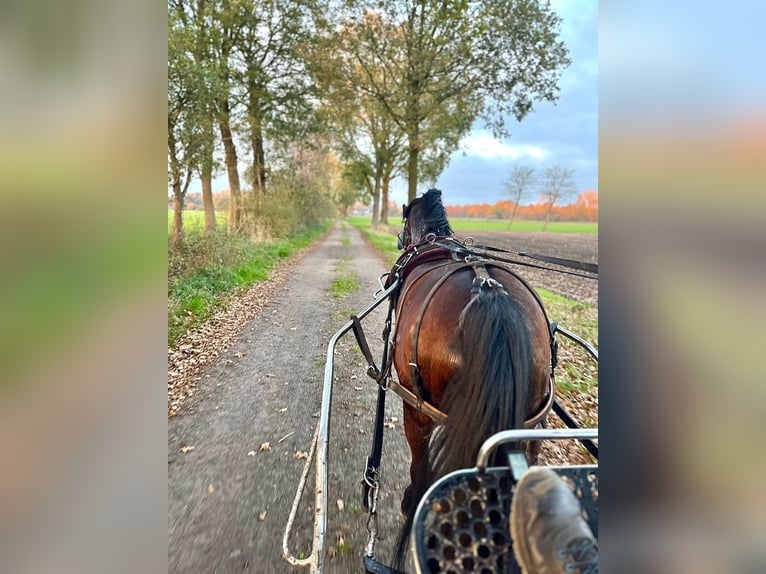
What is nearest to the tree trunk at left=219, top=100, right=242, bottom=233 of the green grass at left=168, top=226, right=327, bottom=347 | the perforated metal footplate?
the green grass at left=168, top=226, right=327, bottom=347

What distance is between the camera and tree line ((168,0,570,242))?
162 centimetres

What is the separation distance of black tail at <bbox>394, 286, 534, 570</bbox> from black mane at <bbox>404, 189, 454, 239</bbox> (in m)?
1.33

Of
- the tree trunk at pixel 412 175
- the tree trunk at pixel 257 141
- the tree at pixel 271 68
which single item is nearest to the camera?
the tree at pixel 271 68

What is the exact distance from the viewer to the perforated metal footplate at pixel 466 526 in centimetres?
66

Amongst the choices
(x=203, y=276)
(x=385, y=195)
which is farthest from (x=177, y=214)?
(x=385, y=195)

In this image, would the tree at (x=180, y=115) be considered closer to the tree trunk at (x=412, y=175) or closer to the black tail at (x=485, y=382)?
the black tail at (x=485, y=382)

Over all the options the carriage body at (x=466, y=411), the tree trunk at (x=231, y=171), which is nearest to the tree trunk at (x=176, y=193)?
the tree trunk at (x=231, y=171)

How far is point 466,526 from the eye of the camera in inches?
26.9

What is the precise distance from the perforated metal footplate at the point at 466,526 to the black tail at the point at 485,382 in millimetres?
407
